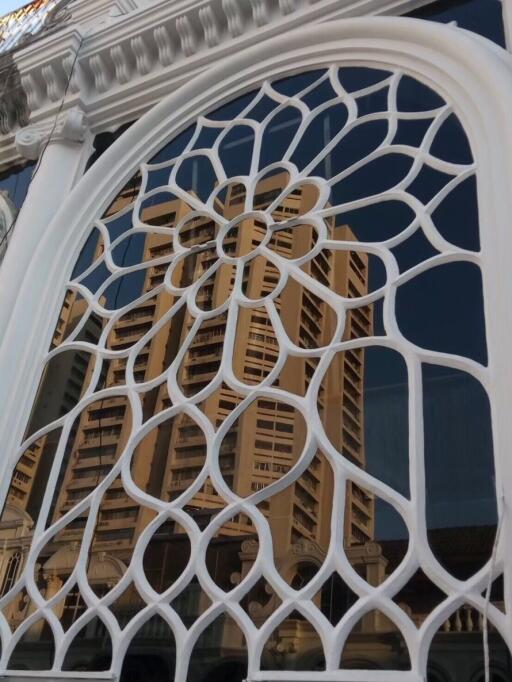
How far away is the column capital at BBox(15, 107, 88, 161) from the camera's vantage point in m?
5.18

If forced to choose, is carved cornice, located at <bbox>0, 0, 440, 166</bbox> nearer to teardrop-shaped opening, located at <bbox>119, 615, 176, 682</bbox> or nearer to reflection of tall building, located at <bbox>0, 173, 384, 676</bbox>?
reflection of tall building, located at <bbox>0, 173, 384, 676</bbox>

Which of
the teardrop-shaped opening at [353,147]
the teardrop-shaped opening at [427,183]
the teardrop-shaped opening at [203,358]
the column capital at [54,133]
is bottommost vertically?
the teardrop-shaped opening at [203,358]

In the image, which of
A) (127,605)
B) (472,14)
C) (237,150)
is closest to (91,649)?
(127,605)

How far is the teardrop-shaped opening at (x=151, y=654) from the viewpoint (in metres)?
2.69

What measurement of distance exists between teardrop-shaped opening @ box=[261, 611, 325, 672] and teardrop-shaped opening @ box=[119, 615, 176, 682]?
0.43 meters

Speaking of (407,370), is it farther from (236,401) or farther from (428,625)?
(428,625)

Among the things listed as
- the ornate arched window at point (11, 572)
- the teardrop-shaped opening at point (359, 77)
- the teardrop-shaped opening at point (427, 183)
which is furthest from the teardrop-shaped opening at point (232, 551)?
the teardrop-shaped opening at point (359, 77)

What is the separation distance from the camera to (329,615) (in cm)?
248

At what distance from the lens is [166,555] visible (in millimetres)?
2975

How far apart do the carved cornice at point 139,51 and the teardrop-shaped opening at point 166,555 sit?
3.50 meters

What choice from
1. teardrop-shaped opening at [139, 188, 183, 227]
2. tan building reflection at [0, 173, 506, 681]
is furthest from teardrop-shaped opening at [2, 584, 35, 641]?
teardrop-shaped opening at [139, 188, 183, 227]

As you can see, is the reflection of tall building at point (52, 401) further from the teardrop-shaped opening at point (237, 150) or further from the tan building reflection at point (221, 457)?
the teardrop-shaped opening at point (237, 150)

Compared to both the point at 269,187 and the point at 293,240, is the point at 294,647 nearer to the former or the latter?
the point at 293,240

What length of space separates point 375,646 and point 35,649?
1.61m
